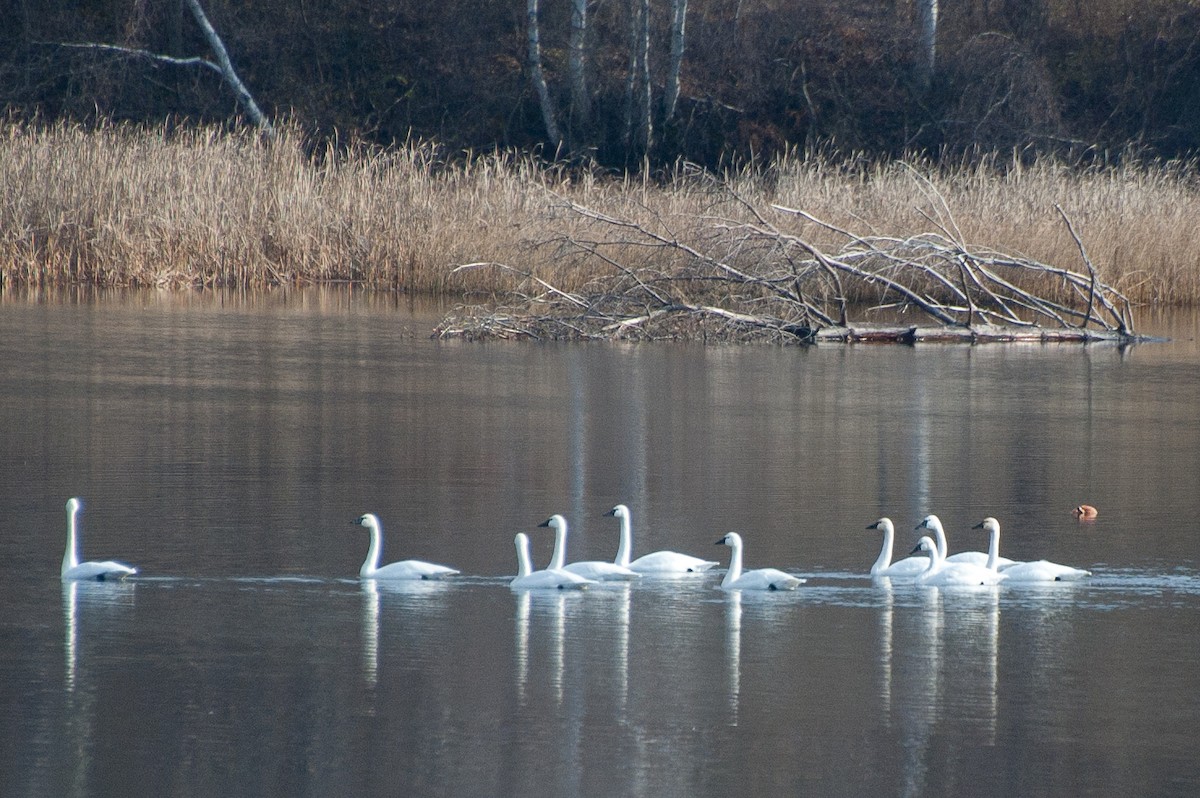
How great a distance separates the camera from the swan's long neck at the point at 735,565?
27.6ft

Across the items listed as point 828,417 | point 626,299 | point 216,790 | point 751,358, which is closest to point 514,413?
point 828,417

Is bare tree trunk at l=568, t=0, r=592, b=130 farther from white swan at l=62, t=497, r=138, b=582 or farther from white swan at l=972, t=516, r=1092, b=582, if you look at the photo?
white swan at l=62, t=497, r=138, b=582

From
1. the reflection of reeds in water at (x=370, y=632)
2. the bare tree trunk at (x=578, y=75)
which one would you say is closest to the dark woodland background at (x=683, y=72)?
the bare tree trunk at (x=578, y=75)

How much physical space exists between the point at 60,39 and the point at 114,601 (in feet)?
116

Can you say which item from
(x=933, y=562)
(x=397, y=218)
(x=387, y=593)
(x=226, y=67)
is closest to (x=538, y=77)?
(x=226, y=67)

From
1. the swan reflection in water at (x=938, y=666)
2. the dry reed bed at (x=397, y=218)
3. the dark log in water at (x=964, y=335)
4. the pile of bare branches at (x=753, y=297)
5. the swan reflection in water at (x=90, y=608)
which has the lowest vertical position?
the swan reflection in water at (x=938, y=666)

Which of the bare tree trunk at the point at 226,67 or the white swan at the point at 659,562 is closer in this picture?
the white swan at the point at 659,562

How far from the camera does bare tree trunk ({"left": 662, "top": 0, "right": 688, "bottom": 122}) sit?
36.7 m

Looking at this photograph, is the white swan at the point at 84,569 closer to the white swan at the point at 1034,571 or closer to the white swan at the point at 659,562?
the white swan at the point at 659,562

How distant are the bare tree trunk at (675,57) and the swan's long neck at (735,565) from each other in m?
29.1

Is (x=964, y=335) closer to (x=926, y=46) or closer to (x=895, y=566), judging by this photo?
(x=895, y=566)

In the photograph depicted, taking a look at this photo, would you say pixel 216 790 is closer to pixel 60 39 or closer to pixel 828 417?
pixel 828 417

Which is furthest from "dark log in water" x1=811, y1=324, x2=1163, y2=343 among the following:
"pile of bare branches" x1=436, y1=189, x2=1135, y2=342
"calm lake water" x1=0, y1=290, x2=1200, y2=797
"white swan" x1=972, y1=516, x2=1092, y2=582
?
"white swan" x1=972, y1=516, x2=1092, y2=582

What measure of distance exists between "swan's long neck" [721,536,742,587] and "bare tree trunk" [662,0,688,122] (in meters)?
29.1
